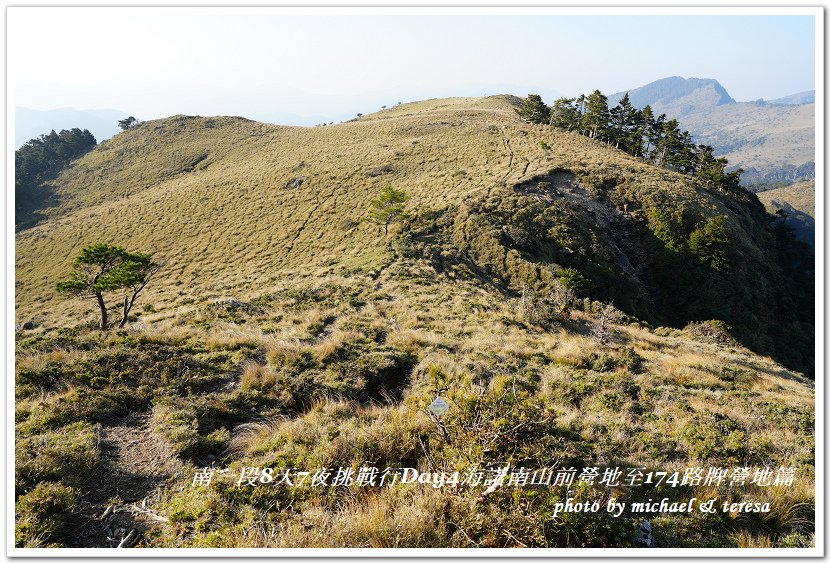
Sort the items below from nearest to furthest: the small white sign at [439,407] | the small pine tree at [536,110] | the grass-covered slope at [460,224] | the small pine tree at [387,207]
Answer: the small white sign at [439,407], the grass-covered slope at [460,224], the small pine tree at [387,207], the small pine tree at [536,110]

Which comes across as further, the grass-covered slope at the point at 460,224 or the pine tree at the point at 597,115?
the pine tree at the point at 597,115

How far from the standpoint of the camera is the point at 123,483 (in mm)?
5199

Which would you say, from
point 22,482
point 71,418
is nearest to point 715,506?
point 22,482

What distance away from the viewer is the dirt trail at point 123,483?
4504 millimetres

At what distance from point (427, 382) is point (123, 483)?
5370 mm

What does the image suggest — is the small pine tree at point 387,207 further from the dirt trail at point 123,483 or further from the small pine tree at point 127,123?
the small pine tree at point 127,123

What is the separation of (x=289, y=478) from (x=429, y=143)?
5343 cm

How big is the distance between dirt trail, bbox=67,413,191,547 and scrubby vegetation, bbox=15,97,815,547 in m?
0.03

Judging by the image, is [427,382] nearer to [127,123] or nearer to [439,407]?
[439,407]

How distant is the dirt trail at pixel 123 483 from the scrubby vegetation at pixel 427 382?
3cm

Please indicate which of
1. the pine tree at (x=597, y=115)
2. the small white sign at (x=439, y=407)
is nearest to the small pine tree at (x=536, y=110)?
the pine tree at (x=597, y=115)

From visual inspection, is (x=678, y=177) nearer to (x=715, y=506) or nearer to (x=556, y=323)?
(x=556, y=323)

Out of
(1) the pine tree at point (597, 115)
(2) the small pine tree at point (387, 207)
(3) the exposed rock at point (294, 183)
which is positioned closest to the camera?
(2) the small pine tree at point (387, 207)

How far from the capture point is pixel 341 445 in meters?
5.32
